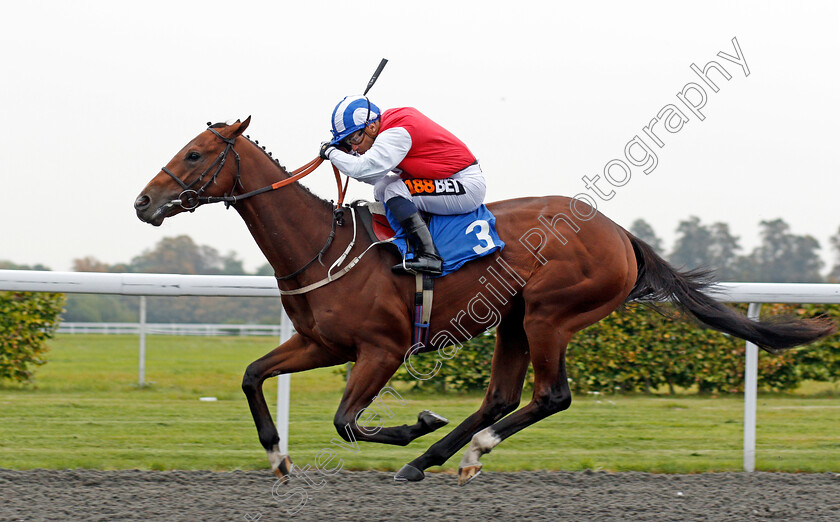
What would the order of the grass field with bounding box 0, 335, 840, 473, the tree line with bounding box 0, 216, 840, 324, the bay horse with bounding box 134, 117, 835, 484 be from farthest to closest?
the tree line with bounding box 0, 216, 840, 324, the grass field with bounding box 0, 335, 840, 473, the bay horse with bounding box 134, 117, 835, 484

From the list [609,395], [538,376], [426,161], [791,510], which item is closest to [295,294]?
[426,161]

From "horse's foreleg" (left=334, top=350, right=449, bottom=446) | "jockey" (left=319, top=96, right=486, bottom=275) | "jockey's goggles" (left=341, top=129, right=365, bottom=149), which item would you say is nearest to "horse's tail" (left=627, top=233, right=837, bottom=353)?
"jockey" (left=319, top=96, right=486, bottom=275)

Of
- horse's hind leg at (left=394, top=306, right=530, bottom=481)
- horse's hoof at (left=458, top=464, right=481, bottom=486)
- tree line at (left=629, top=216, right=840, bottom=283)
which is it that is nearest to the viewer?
horse's hoof at (left=458, top=464, right=481, bottom=486)

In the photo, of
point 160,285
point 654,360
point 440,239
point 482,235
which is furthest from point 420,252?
point 654,360

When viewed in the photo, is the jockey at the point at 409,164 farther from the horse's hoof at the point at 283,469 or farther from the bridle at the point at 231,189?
the horse's hoof at the point at 283,469

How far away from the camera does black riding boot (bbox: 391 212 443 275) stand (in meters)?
3.95

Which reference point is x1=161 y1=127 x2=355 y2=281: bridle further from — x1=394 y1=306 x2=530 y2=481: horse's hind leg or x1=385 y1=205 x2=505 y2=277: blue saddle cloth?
x1=394 y1=306 x2=530 y2=481: horse's hind leg

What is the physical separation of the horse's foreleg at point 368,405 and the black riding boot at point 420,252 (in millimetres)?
400

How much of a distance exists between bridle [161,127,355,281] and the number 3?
62 centimetres

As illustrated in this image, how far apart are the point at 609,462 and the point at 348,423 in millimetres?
2275

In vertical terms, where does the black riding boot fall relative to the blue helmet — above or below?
below

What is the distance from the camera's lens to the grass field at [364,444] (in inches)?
209

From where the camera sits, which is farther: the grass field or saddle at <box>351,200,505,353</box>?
the grass field

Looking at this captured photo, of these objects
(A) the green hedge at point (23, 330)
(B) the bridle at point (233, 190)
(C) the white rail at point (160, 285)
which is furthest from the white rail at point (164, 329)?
(B) the bridle at point (233, 190)
